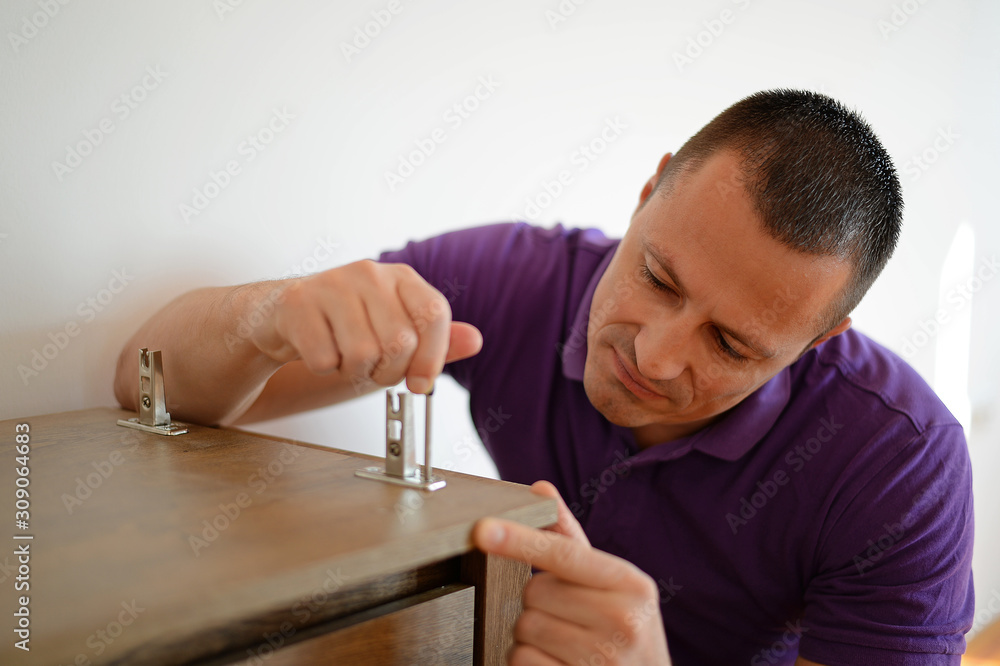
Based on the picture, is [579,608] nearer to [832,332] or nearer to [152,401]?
[152,401]

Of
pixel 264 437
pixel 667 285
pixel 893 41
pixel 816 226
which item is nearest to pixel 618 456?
pixel 667 285

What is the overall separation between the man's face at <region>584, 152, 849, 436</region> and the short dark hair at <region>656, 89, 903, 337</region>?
2 centimetres

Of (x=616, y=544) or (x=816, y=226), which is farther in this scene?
(x=616, y=544)

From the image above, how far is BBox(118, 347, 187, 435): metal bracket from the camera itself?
778 millimetres

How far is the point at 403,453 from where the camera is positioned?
62 centimetres

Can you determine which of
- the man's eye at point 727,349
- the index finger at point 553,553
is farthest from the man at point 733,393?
the index finger at point 553,553

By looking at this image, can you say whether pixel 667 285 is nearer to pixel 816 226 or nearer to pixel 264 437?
pixel 816 226

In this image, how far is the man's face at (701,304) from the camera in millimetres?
881

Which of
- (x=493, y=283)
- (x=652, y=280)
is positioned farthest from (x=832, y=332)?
(x=493, y=283)

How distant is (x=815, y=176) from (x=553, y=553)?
1.97 feet

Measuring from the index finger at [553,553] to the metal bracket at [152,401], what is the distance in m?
0.42

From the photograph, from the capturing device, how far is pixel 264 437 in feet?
2.56

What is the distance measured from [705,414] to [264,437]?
1.96 feet

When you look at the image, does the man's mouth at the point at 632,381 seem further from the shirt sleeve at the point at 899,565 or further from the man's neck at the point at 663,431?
the shirt sleeve at the point at 899,565
